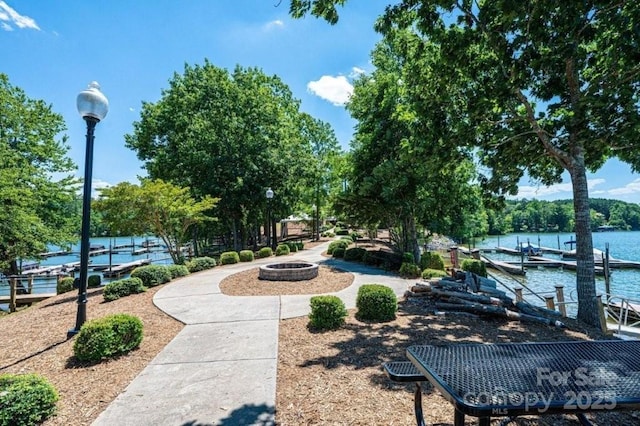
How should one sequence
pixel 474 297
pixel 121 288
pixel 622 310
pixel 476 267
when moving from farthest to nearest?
pixel 476 267, pixel 121 288, pixel 622 310, pixel 474 297

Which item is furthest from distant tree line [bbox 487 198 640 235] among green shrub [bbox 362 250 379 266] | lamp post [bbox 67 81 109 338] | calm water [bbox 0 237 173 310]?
lamp post [bbox 67 81 109 338]

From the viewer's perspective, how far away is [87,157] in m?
5.59

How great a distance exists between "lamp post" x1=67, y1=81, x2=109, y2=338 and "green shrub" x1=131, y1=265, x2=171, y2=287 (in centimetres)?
462

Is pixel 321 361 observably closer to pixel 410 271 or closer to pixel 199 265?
pixel 410 271

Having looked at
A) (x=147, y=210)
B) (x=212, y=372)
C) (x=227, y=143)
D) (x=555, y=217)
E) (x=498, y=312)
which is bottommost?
(x=212, y=372)

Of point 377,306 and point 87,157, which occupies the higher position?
point 87,157

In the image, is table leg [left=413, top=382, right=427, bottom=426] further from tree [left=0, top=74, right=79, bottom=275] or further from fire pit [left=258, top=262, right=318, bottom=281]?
tree [left=0, top=74, right=79, bottom=275]

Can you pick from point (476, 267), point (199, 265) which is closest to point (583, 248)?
point (476, 267)

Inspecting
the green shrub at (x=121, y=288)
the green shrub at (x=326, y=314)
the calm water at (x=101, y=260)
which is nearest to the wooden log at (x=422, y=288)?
the green shrub at (x=326, y=314)

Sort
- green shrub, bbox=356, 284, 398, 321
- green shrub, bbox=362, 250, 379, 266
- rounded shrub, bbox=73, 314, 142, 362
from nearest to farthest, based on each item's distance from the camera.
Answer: rounded shrub, bbox=73, 314, 142, 362 < green shrub, bbox=356, 284, 398, 321 < green shrub, bbox=362, 250, 379, 266

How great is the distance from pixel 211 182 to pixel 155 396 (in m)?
18.5

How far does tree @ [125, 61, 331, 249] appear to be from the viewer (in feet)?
68.9

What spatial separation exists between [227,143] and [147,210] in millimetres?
9674

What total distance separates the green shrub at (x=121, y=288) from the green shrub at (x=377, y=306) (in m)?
6.80
